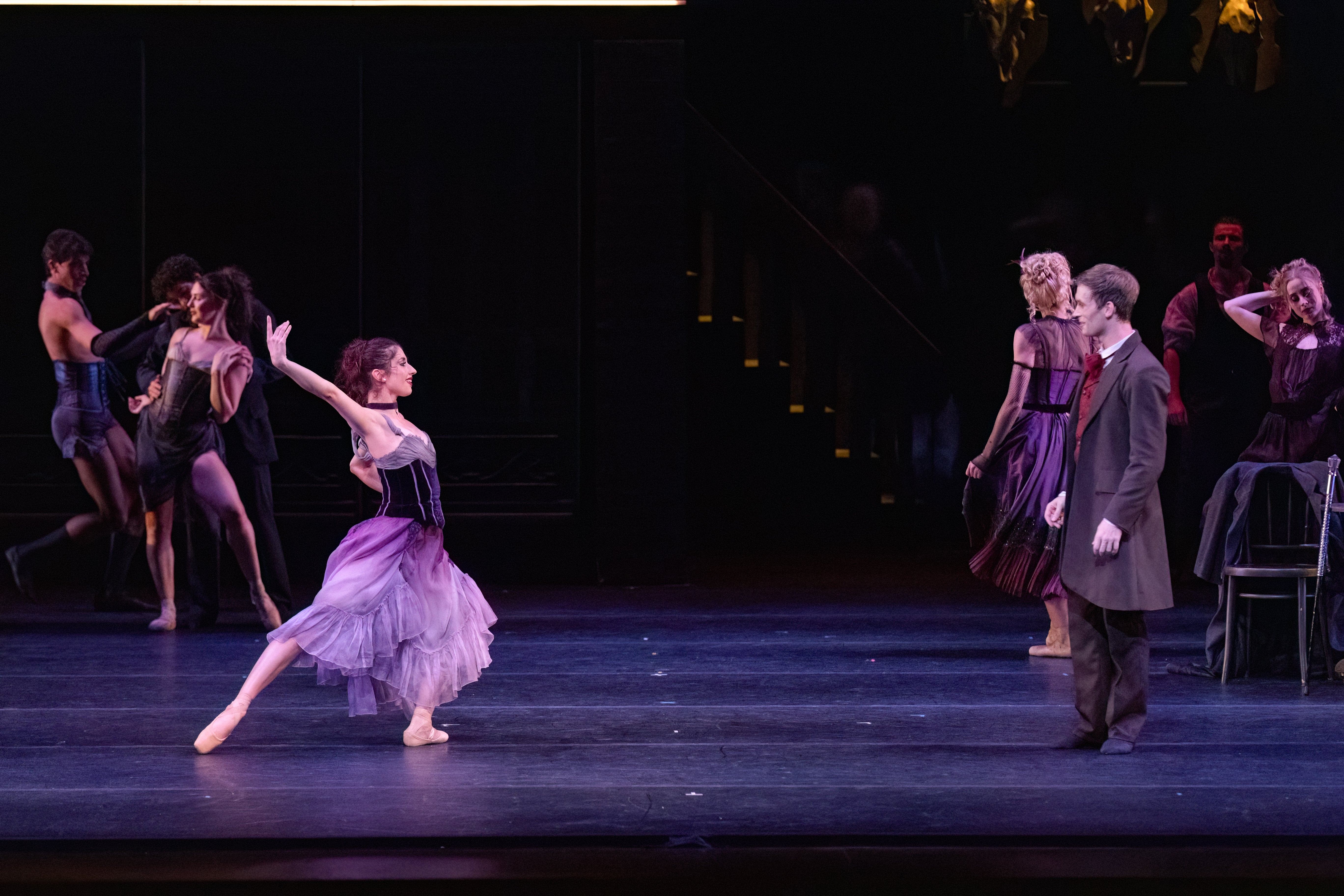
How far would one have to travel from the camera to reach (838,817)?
17.7ft

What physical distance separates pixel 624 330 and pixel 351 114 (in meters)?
2.46

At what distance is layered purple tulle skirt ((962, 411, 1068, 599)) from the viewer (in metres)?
8.59

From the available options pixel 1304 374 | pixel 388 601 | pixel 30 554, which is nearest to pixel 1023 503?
pixel 1304 374

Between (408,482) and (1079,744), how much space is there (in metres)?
2.79

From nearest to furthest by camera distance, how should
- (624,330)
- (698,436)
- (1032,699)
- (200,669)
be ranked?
(1032,699), (200,669), (624,330), (698,436)

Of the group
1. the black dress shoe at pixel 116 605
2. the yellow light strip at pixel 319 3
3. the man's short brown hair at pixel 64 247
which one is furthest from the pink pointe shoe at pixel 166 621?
the yellow light strip at pixel 319 3

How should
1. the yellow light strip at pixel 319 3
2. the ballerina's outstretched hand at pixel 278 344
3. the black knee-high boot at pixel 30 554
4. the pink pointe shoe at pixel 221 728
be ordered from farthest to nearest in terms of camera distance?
1. the yellow light strip at pixel 319 3
2. the black knee-high boot at pixel 30 554
3. the pink pointe shoe at pixel 221 728
4. the ballerina's outstretched hand at pixel 278 344

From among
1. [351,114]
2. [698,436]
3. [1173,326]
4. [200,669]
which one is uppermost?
[351,114]

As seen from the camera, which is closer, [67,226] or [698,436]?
[67,226]

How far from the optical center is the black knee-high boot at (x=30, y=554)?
409 inches

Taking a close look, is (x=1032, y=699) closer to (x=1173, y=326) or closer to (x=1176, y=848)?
(x=1176, y=848)

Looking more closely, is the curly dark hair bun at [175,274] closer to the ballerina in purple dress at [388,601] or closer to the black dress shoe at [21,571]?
the black dress shoe at [21,571]

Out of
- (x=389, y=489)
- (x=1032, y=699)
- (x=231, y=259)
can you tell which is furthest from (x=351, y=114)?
(x=1032, y=699)

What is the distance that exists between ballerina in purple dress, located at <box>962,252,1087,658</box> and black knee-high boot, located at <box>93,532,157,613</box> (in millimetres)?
5184
